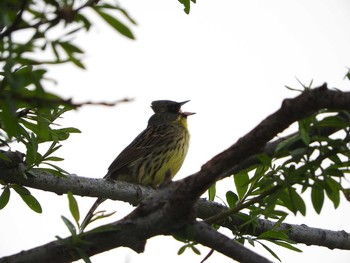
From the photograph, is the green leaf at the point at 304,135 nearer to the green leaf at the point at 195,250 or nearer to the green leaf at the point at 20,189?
the green leaf at the point at 195,250

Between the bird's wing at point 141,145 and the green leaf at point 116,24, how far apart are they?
5.15 metres

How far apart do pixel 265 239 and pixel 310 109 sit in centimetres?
141

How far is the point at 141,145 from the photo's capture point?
7.77m

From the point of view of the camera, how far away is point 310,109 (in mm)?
2326

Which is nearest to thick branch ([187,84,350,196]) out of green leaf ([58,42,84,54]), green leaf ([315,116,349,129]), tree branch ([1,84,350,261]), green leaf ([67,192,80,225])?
tree branch ([1,84,350,261])

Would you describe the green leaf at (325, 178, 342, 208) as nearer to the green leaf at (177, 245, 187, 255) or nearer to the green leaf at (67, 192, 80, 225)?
the green leaf at (177, 245, 187, 255)

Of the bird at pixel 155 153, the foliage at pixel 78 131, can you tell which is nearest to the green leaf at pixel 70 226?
the foliage at pixel 78 131

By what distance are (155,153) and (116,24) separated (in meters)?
5.54

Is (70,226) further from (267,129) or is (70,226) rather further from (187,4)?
(187,4)

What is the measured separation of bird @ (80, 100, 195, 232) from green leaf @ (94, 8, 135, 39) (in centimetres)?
467

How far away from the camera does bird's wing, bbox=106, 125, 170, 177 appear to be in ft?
23.9

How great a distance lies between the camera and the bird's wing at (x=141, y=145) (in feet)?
23.9

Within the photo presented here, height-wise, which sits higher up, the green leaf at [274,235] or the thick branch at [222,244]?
the green leaf at [274,235]

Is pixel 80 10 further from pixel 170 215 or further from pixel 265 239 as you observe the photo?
pixel 265 239
